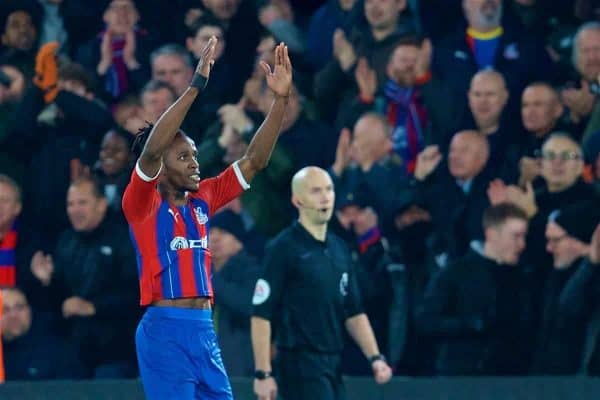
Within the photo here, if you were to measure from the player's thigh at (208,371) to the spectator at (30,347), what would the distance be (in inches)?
133

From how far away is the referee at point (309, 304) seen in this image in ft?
25.7

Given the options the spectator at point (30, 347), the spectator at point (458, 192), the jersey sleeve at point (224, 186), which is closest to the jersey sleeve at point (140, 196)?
the jersey sleeve at point (224, 186)

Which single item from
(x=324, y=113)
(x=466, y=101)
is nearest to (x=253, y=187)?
(x=324, y=113)

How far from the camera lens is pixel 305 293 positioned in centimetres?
788

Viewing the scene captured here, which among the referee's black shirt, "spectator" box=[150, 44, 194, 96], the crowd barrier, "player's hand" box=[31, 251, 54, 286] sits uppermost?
"spectator" box=[150, 44, 194, 96]

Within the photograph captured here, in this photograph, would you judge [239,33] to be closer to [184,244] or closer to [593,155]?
[593,155]

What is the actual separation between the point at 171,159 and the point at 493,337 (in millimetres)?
3066

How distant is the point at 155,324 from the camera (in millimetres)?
6285

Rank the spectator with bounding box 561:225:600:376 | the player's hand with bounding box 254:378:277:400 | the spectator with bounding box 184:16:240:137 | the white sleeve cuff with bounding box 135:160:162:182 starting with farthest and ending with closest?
the spectator with bounding box 184:16:240:137, the spectator with bounding box 561:225:600:376, the player's hand with bounding box 254:378:277:400, the white sleeve cuff with bounding box 135:160:162:182

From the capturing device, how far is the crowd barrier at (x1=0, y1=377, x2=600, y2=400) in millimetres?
A: 8258

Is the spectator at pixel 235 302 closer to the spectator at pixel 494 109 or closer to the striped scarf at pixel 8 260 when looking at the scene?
the striped scarf at pixel 8 260

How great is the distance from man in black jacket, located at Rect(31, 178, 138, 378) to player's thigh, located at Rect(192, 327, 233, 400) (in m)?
3.18

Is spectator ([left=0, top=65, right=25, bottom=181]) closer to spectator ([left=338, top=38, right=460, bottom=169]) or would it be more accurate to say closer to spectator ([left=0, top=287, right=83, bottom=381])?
spectator ([left=0, top=287, right=83, bottom=381])

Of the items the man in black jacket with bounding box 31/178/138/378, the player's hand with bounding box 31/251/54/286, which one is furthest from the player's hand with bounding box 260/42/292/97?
the player's hand with bounding box 31/251/54/286
